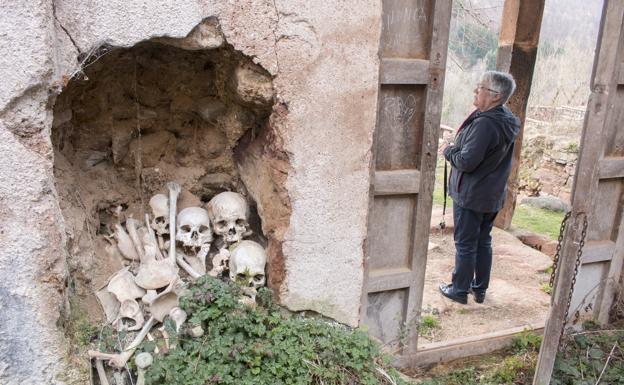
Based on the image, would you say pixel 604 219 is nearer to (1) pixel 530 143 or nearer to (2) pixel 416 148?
(2) pixel 416 148

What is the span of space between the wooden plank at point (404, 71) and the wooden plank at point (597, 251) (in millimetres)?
1885

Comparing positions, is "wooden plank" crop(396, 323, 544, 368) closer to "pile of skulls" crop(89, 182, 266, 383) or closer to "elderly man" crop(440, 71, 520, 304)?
"elderly man" crop(440, 71, 520, 304)

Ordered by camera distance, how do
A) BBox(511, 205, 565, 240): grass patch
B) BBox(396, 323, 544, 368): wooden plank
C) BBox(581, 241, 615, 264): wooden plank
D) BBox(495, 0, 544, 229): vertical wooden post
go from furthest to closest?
1. BBox(511, 205, 565, 240): grass patch
2. BBox(495, 0, 544, 229): vertical wooden post
3. BBox(581, 241, 615, 264): wooden plank
4. BBox(396, 323, 544, 368): wooden plank

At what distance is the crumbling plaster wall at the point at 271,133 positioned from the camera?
2.00 m

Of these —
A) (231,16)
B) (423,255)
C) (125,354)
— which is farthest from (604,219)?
(125,354)

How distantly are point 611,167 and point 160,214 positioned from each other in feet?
10.0

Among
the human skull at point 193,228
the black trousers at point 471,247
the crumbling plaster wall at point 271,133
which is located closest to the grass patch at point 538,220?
the black trousers at point 471,247

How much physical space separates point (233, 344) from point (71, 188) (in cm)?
126

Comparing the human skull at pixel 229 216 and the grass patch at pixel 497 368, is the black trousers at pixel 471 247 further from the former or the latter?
the human skull at pixel 229 216

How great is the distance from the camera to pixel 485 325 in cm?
411

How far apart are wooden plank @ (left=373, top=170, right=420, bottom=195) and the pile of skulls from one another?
798 mm

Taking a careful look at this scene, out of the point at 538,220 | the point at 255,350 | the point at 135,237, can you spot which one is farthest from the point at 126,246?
the point at 538,220

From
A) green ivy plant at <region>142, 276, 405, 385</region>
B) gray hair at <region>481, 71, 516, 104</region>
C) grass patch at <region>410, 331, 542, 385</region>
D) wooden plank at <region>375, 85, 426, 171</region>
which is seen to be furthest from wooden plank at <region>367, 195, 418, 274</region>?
gray hair at <region>481, 71, 516, 104</region>

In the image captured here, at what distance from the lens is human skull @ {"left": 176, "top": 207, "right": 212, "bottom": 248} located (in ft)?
9.33
